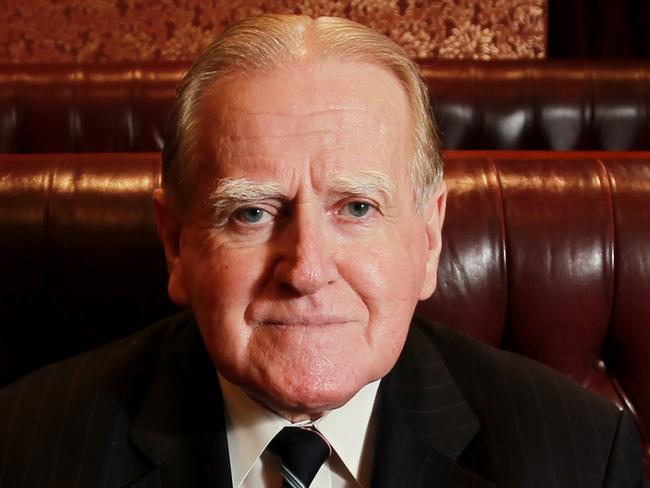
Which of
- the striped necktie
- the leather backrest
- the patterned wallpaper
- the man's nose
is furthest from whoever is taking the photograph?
the patterned wallpaper

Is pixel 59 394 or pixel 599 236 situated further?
pixel 599 236

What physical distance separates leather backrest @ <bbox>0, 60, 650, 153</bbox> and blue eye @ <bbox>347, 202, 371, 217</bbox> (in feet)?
5.34

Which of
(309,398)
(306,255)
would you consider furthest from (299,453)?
(306,255)

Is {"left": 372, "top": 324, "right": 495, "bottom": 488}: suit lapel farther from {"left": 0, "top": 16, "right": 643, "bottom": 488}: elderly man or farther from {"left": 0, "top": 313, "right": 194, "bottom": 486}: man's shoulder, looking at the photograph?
{"left": 0, "top": 313, "right": 194, "bottom": 486}: man's shoulder

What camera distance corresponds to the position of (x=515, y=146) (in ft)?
8.38

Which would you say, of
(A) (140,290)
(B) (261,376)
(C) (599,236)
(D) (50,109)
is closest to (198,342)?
(A) (140,290)

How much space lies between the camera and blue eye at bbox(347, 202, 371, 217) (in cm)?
88

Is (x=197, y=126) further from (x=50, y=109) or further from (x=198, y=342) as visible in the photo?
(x=50, y=109)

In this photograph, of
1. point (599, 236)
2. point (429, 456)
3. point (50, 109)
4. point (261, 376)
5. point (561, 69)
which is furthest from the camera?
point (561, 69)

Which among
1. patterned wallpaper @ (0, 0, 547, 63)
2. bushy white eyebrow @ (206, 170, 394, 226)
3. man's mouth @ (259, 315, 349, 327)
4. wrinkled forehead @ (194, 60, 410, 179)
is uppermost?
wrinkled forehead @ (194, 60, 410, 179)

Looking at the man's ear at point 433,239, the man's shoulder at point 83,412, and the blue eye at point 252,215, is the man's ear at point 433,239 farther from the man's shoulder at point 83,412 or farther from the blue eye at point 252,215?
the man's shoulder at point 83,412

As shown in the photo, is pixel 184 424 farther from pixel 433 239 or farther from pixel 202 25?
pixel 202 25

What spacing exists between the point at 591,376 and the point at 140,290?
0.67 m

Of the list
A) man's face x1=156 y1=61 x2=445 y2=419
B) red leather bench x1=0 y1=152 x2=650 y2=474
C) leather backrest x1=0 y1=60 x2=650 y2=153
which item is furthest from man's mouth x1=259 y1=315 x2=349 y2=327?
leather backrest x1=0 y1=60 x2=650 y2=153
